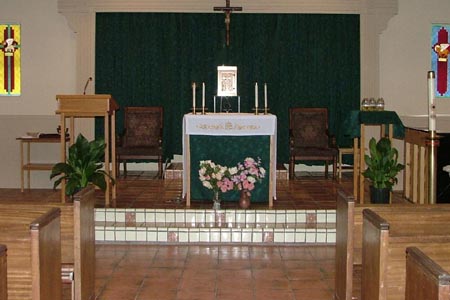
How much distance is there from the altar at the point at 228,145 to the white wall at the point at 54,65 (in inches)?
137

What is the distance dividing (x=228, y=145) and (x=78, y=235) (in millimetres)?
3177

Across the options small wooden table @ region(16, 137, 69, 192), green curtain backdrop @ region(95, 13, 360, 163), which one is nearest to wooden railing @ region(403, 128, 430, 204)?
green curtain backdrop @ region(95, 13, 360, 163)

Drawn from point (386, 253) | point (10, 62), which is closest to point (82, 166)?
point (386, 253)

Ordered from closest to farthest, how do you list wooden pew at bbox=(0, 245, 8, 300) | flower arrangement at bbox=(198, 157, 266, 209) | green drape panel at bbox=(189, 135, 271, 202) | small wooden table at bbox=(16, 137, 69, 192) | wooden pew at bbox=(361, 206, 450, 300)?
wooden pew at bbox=(0, 245, 8, 300)
wooden pew at bbox=(361, 206, 450, 300)
flower arrangement at bbox=(198, 157, 266, 209)
green drape panel at bbox=(189, 135, 271, 202)
small wooden table at bbox=(16, 137, 69, 192)

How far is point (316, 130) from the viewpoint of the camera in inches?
371

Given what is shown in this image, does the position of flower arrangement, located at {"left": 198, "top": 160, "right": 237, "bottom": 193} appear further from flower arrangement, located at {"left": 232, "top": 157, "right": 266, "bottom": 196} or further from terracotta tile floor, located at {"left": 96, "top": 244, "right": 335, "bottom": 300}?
terracotta tile floor, located at {"left": 96, "top": 244, "right": 335, "bottom": 300}

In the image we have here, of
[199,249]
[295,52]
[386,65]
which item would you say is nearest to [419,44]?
[386,65]

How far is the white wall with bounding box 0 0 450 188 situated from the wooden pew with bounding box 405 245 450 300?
7.53 metres

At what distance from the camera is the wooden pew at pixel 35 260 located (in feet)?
10.0

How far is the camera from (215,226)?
6.40 metres

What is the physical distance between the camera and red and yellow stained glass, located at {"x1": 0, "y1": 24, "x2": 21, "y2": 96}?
31.9 feet

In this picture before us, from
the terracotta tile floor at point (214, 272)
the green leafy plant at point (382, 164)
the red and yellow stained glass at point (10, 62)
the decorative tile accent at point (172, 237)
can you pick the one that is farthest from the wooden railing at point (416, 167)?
the red and yellow stained glass at point (10, 62)

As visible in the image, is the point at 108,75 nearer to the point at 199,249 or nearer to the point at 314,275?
the point at 199,249

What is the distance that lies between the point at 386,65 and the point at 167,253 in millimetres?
5165
